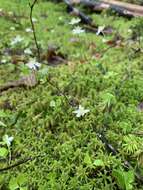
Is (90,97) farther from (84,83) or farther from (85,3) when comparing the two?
(85,3)

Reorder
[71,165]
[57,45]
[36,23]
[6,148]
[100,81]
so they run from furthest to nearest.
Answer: [36,23] → [57,45] → [100,81] → [6,148] → [71,165]

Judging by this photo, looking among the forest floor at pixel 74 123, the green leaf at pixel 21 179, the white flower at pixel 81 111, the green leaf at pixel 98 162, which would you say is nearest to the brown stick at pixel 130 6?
the forest floor at pixel 74 123

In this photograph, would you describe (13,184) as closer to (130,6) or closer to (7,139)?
(7,139)

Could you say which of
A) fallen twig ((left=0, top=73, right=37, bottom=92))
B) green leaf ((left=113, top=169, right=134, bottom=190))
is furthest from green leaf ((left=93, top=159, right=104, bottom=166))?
fallen twig ((left=0, top=73, right=37, bottom=92))

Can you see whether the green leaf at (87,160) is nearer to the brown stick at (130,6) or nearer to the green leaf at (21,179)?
the green leaf at (21,179)

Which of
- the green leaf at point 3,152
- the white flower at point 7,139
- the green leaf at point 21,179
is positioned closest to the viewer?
the green leaf at point 21,179

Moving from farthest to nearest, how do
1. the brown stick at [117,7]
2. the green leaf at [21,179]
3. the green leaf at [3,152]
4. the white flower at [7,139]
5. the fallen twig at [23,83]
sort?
the brown stick at [117,7], the fallen twig at [23,83], the white flower at [7,139], the green leaf at [3,152], the green leaf at [21,179]

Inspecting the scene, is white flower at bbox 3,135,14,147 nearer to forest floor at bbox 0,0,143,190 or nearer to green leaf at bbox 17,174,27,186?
forest floor at bbox 0,0,143,190

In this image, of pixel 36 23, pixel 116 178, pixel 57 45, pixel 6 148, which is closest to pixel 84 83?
pixel 6 148
